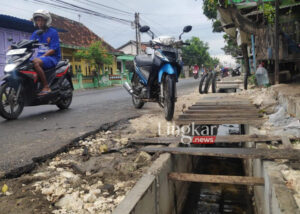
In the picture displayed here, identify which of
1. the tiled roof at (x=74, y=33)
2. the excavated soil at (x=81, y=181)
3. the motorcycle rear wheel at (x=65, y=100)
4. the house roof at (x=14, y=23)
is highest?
the tiled roof at (x=74, y=33)

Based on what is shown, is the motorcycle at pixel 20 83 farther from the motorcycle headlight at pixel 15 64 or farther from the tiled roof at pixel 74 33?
the tiled roof at pixel 74 33

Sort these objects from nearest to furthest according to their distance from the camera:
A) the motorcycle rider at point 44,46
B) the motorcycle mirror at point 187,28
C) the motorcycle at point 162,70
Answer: the motorcycle at point 162,70 → the motorcycle mirror at point 187,28 → the motorcycle rider at point 44,46

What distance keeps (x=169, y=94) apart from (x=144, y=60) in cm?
118

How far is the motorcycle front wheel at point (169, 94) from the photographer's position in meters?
4.04

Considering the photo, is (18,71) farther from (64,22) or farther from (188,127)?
(64,22)

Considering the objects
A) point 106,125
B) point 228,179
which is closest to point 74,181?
point 228,179

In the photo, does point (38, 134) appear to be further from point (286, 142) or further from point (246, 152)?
point (286, 142)

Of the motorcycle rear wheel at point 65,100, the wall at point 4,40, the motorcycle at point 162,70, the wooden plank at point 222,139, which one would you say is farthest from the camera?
the wall at point 4,40

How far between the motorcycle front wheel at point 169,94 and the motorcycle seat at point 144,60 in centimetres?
65

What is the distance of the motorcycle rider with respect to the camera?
16.0 ft

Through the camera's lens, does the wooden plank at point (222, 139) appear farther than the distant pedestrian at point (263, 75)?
No

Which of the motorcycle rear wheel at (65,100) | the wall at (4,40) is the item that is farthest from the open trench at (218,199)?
the wall at (4,40)

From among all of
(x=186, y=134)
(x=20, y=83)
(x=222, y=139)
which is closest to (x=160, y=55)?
(x=186, y=134)

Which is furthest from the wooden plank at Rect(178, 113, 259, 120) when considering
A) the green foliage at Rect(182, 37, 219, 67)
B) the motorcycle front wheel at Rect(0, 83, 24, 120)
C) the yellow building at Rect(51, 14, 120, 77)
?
the green foliage at Rect(182, 37, 219, 67)
